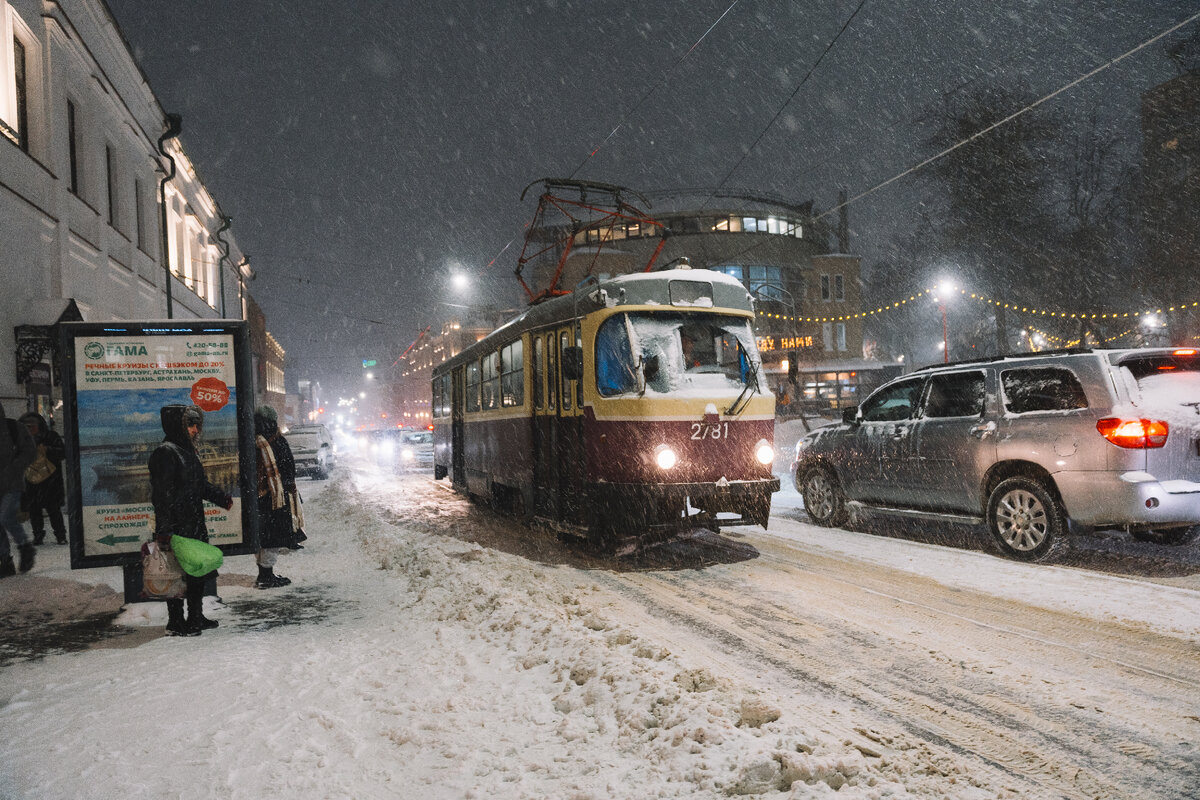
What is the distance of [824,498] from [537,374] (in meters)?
4.49

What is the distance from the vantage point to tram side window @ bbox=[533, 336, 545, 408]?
10109mm

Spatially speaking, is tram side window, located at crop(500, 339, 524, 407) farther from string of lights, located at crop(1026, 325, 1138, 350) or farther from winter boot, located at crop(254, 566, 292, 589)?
string of lights, located at crop(1026, 325, 1138, 350)

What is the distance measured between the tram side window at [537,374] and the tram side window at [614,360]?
1.52 meters

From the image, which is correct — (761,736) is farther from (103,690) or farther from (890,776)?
(103,690)

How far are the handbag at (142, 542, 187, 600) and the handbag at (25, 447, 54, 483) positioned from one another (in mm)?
5948

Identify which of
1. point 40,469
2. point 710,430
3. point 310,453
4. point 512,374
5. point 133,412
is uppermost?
point 512,374

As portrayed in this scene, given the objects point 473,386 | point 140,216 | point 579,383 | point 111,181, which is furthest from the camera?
point 140,216

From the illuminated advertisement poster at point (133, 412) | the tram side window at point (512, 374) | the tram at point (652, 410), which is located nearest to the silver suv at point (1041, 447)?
the tram at point (652, 410)

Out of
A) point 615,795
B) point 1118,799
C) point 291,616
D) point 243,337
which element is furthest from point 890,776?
point 243,337

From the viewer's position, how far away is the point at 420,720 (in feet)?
13.3

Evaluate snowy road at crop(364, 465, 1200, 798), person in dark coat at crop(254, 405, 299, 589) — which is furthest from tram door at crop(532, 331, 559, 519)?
person in dark coat at crop(254, 405, 299, 589)

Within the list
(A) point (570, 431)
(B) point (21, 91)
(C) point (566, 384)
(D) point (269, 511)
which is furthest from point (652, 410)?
(B) point (21, 91)

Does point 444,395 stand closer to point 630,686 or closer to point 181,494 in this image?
point 181,494

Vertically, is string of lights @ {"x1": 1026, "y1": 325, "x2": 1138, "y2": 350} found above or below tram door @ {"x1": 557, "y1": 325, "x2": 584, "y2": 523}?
above
